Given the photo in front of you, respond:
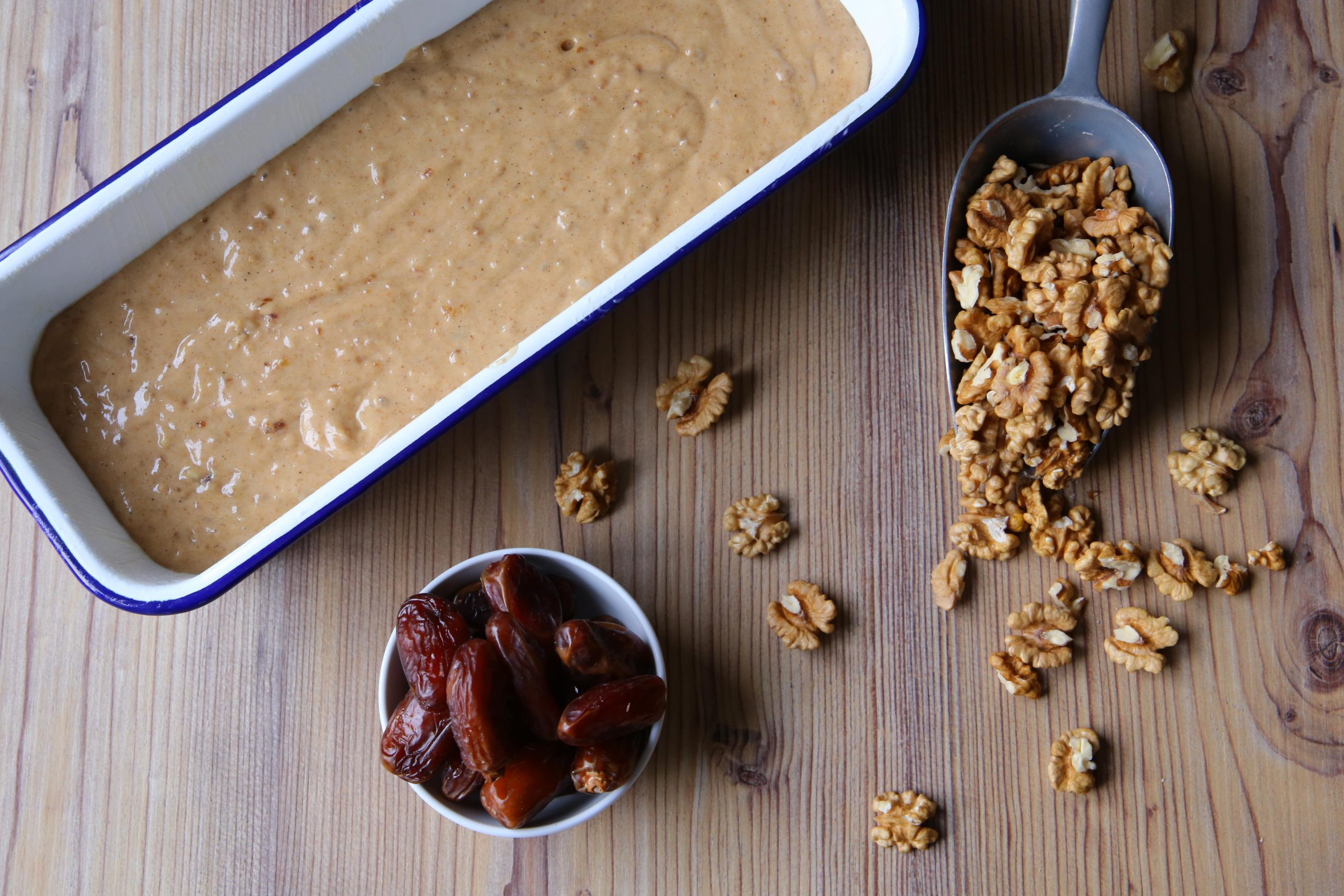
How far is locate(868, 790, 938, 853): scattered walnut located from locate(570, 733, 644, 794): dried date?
364mm

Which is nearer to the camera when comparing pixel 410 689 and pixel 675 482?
pixel 410 689

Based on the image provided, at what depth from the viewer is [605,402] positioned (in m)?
1.31

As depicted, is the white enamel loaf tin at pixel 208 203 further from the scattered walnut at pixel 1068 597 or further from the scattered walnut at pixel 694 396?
the scattered walnut at pixel 1068 597

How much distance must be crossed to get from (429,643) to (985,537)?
2.36 ft

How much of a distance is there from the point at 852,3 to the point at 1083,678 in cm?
92

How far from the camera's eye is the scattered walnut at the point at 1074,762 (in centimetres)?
124

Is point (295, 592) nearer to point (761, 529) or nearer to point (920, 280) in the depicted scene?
point (761, 529)

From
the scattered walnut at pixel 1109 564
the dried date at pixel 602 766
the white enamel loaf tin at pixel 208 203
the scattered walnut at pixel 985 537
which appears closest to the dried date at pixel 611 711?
the dried date at pixel 602 766

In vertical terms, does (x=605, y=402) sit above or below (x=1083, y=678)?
above

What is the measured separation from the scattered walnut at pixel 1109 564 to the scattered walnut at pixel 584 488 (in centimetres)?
62

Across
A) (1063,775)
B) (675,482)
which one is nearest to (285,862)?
(675,482)

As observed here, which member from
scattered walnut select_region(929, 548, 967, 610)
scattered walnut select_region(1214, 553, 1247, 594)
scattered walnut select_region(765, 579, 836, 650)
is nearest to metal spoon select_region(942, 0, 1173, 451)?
scattered walnut select_region(929, 548, 967, 610)

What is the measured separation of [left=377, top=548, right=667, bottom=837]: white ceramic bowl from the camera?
1130 millimetres

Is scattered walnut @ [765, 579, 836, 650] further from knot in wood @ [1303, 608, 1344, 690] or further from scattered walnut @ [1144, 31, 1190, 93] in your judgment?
scattered walnut @ [1144, 31, 1190, 93]
